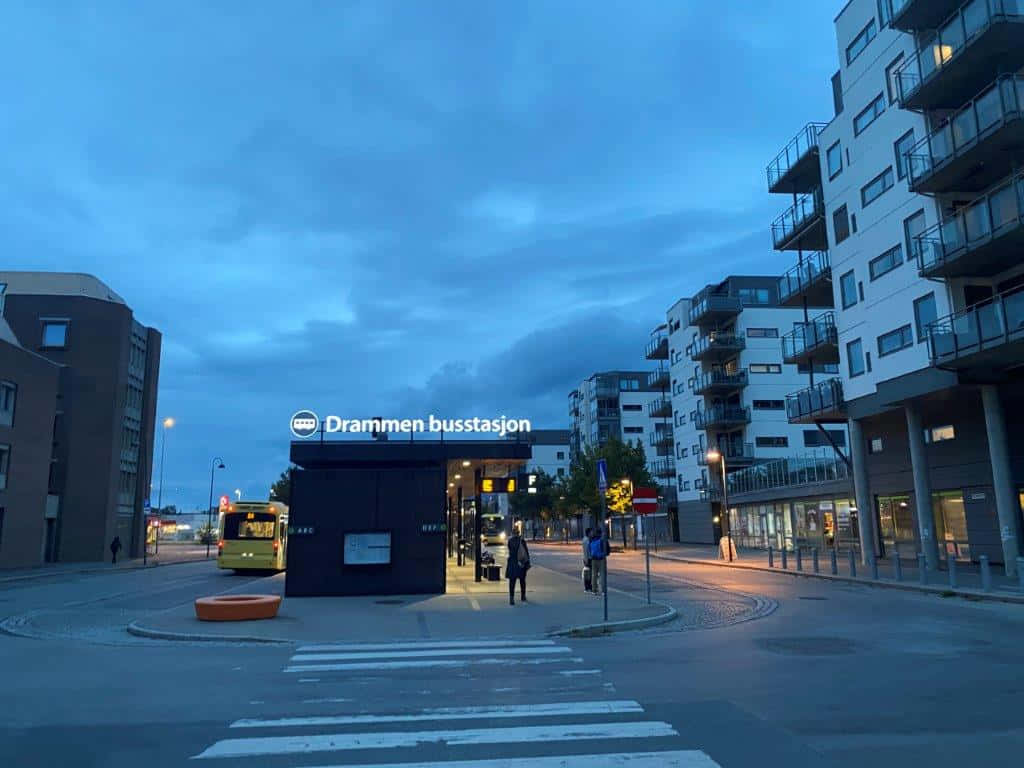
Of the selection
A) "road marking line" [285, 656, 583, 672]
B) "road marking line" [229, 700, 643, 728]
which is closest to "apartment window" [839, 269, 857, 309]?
"road marking line" [285, 656, 583, 672]

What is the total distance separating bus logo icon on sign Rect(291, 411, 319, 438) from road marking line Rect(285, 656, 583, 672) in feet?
38.6

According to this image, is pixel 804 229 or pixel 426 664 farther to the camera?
pixel 804 229

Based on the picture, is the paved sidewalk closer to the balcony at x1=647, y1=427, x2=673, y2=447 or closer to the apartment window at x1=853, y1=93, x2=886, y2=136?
the apartment window at x1=853, y1=93, x2=886, y2=136

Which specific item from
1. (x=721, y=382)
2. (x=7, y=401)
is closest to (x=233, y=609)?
(x=7, y=401)

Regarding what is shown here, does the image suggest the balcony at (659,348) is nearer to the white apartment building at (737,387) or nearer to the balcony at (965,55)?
the white apartment building at (737,387)

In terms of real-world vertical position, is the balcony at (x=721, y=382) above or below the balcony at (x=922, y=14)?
below

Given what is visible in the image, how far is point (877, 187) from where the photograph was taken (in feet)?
101

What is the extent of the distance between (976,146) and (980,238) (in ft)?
9.15

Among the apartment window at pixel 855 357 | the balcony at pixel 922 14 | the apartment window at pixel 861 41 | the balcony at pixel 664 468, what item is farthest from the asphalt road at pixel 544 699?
the balcony at pixel 664 468

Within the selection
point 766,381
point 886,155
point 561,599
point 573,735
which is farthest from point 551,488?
point 573,735

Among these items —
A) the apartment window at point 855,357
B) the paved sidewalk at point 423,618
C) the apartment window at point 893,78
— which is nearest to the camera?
the paved sidewalk at point 423,618

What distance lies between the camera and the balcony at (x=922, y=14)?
25.8 meters

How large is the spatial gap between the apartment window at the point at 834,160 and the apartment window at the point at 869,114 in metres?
1.48

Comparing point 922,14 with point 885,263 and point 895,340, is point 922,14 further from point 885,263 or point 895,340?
point 895,340
